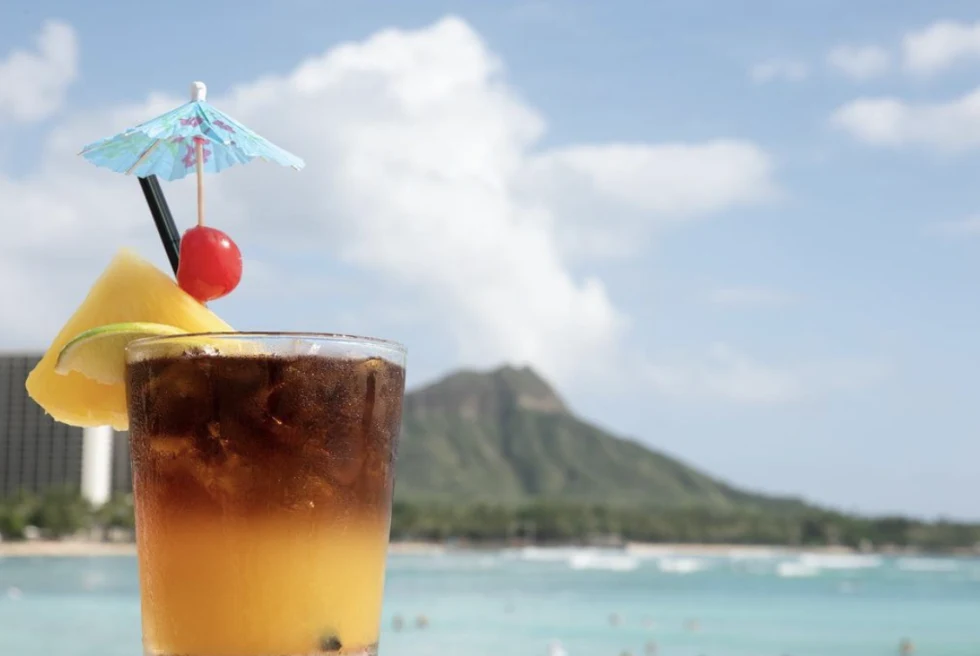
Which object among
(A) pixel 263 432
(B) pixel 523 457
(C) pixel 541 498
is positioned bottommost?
(C) pixel 541 498

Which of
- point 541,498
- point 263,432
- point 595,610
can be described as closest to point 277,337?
point 263,432

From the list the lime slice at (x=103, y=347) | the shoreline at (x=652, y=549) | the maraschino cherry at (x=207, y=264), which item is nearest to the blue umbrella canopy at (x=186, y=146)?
the maraschino cherry at (x=207, y=264)

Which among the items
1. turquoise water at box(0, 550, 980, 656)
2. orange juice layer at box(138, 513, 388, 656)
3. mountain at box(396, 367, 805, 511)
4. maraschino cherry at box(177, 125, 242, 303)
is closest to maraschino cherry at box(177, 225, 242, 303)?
maraschino cherry at box(177, 125, 242, 303)

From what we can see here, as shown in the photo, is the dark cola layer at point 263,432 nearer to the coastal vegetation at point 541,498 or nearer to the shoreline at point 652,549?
the coastal vegetation at point 541,498

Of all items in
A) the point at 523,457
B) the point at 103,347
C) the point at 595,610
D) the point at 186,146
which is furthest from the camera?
the point at 523,457

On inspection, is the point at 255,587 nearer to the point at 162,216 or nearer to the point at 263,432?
the point at 263,432

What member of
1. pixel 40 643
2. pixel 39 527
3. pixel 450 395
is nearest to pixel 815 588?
pixel 40 643

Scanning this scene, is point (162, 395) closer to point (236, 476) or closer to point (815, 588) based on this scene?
point (236, 476)
